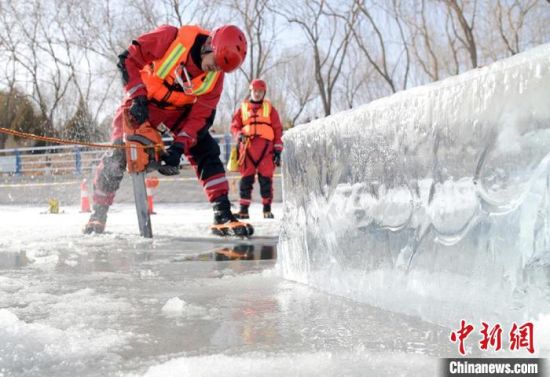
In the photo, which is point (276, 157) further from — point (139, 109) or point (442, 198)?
point (442, 198)

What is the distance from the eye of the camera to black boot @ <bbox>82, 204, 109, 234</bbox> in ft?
14.3

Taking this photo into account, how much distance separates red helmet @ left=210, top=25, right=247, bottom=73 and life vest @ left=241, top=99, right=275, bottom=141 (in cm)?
278

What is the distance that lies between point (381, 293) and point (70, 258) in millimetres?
1818

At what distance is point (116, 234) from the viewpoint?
14.0ft

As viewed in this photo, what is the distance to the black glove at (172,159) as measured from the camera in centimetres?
409

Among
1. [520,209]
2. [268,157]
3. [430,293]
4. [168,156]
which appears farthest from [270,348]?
[268,157]

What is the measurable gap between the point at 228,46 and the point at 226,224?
1.25m

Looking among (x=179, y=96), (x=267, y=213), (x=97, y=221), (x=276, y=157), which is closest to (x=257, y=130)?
(x=276, y=157)

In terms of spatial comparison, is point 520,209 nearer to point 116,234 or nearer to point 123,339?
point 123,339

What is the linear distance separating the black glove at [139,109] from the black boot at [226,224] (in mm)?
862

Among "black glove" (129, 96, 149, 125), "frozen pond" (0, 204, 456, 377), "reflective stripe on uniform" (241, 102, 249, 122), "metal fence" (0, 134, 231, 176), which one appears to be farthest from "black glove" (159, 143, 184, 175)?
"metal fence" (0, 134, 231, 176)

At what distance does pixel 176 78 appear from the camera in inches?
163

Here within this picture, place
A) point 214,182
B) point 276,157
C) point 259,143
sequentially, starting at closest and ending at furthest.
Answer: point 214,182 → point 259,143 → point 276,157

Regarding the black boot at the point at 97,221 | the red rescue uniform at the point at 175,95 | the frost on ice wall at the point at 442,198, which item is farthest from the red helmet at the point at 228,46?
the frost on ice wall at the point at 442,198
